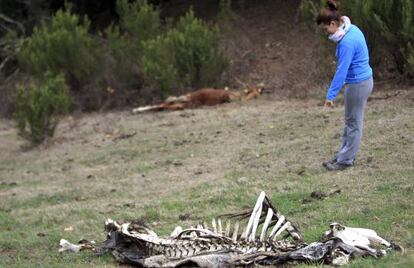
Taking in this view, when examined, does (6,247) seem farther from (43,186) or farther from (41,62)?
(41,62)

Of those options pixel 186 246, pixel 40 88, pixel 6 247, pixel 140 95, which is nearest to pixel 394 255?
pixel 186 246

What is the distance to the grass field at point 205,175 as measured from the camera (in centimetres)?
687

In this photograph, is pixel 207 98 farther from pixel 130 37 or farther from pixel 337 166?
pixel 337 166

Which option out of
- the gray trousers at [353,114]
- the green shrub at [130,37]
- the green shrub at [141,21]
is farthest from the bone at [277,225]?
the green shrub at [141,21]

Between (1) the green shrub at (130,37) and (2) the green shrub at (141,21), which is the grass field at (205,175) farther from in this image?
(2) the green shrub at (141,21)

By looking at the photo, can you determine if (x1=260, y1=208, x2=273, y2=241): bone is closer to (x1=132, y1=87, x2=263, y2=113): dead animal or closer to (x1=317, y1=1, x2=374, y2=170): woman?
(x1=317, y1=1, x2=374, y2=170): woman

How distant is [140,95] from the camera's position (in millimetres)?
17969

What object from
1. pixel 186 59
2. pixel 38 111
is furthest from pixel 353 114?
pixel 186 59

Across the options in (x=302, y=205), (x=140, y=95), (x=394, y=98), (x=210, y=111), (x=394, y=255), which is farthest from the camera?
(x=140, y=95)

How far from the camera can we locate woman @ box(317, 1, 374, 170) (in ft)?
25.0

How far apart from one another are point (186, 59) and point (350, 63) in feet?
31.8

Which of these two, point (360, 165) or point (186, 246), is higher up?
point (186, 246)

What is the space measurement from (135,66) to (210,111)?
4372mm

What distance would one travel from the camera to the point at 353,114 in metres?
7.96
